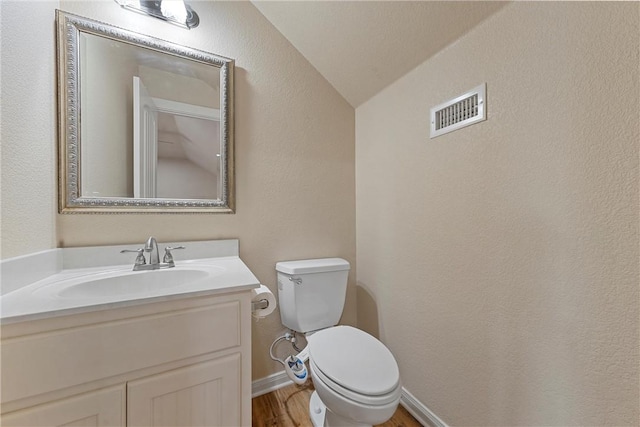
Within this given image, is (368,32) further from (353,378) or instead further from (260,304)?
(353,378)

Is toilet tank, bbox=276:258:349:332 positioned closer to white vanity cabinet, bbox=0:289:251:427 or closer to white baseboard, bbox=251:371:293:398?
white baseboard, bbox=251:371:293:398

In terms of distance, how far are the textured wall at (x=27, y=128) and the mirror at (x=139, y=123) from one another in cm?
6

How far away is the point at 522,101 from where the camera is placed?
859mm

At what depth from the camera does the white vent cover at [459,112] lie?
980 mm

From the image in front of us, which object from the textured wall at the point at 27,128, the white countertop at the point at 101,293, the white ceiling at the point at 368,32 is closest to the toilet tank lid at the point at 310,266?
the white countertop at the point at 101,293

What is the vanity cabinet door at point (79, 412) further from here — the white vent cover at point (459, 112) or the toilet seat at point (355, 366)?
the white vent cover at point (459, 112)

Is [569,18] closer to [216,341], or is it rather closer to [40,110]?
[216,341]

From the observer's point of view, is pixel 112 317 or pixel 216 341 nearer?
pixel 112 317

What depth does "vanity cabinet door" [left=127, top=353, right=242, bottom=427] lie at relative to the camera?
0.71 m

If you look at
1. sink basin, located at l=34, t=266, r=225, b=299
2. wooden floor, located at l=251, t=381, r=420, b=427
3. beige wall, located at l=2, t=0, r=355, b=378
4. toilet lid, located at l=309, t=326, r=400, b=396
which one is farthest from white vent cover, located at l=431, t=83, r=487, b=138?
wooden floor, located at l=251, t=381, r=420, b=427

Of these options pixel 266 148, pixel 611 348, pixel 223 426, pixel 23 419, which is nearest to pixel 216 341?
pixel 223 426

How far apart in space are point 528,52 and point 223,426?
1.63 m

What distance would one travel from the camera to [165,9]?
116 cm

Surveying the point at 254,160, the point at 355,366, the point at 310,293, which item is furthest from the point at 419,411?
the point at 254,160
